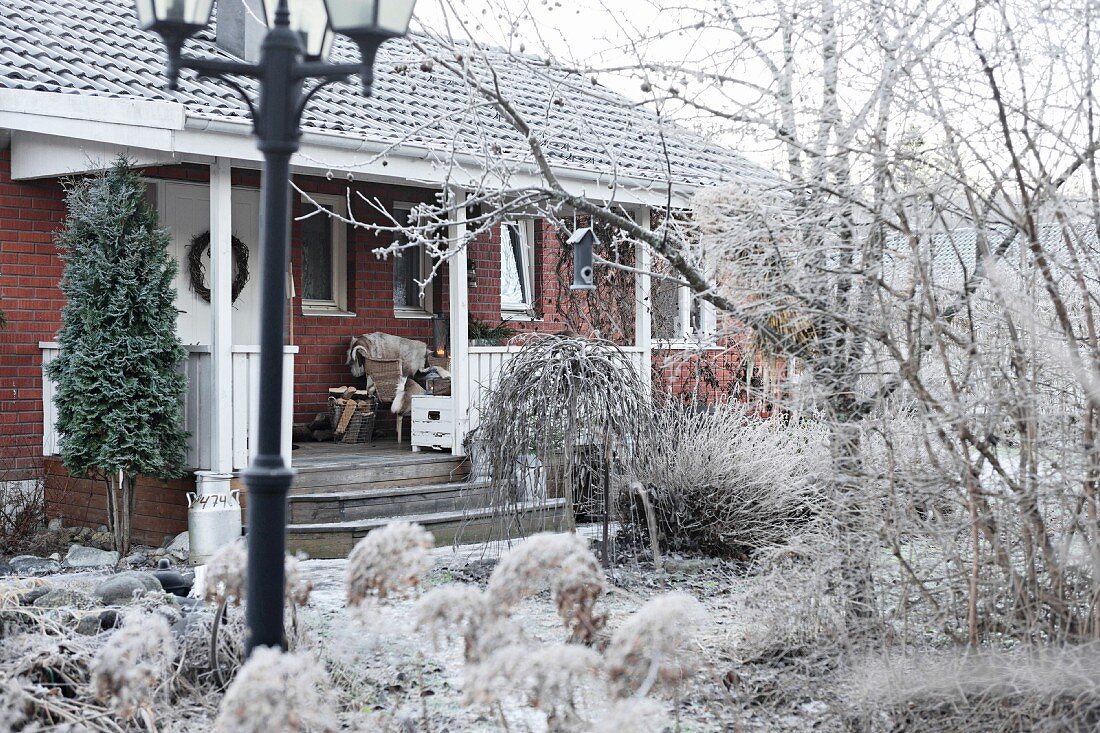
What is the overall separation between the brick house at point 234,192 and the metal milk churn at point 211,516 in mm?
130

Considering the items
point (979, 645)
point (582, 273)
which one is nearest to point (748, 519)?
point (582, 273)

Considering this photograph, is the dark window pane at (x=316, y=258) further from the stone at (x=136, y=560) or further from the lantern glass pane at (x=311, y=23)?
the lantern glass pane at (x=311, y=23)

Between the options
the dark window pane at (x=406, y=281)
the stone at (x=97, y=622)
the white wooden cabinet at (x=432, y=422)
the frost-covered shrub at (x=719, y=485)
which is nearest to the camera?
the stone at (x=97, y=622)

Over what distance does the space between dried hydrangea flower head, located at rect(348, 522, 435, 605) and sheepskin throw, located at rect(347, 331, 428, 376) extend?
810 cm

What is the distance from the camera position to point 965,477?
420 cm

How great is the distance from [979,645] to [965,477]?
0.66 metres

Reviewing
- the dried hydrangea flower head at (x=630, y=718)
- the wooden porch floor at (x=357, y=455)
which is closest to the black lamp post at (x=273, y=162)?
the dried hydrangea flower head at (x=630, y=718)

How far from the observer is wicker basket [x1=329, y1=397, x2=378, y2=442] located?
36.6 ft

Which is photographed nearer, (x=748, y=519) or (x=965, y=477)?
(x=965, y=477)

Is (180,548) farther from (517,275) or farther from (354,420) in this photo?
(517,275)

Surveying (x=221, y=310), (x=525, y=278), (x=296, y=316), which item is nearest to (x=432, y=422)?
(x=221, y=310)

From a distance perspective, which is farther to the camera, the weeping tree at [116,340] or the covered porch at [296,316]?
the covered porch at [296,316]

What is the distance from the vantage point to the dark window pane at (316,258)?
11789 millimetres

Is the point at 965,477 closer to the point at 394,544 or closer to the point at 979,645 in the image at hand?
the point at 979,645
